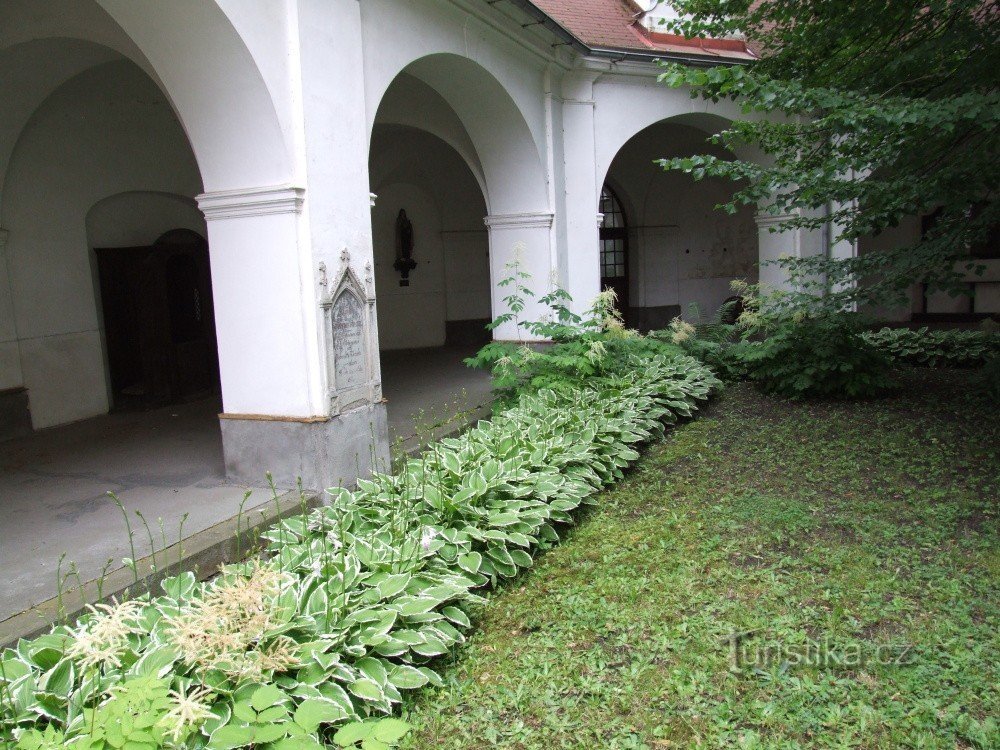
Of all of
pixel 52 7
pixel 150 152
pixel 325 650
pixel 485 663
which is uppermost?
pixel 52 7

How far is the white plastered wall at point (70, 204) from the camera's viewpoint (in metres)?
7.06

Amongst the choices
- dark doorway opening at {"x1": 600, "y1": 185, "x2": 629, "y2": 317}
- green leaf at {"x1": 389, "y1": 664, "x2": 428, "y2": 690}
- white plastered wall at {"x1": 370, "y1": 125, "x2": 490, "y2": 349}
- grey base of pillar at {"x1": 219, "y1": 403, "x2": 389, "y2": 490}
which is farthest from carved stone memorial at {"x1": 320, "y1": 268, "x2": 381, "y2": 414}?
dark doorway opening at {"x1": 600, "y1": 185, "x2": 629, "y2": 317}

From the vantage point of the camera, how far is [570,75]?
31.8 feet

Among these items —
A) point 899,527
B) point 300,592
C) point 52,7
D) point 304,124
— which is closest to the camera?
point 300,592

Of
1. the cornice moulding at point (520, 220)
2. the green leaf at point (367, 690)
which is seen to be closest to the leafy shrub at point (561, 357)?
the cornice moulding at point (520, 220)

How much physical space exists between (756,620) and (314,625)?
2.04m

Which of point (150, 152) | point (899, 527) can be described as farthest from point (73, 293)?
point (899, 527)

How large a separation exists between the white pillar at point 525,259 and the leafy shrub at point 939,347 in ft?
14.9

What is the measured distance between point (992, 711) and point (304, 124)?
4.84 meters

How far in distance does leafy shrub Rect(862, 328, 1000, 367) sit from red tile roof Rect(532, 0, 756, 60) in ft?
15.3

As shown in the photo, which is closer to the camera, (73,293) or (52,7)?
(52,7)

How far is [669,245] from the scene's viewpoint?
15977mm

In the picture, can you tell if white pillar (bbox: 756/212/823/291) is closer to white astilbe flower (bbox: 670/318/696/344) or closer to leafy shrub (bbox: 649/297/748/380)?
leafy shrub (bbox: 649/297/748/380)

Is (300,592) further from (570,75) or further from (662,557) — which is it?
(570,75)
